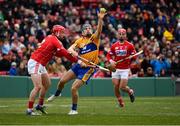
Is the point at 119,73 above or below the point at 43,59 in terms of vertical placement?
below

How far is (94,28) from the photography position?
119 feet

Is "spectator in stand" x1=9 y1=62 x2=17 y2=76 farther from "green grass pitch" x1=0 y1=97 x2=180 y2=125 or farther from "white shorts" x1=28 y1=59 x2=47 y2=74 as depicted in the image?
"white shorts" x1=28 y1=59 x2=47 y2=74

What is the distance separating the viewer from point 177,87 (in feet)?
115

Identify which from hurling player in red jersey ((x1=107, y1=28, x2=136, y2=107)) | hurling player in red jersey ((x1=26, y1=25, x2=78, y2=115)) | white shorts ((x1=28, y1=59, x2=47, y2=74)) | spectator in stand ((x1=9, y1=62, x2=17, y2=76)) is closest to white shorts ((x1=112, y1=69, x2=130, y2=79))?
hurling player in red jersey ((x1=107, y1=28, x2=136, y2=107))

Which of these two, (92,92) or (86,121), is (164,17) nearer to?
(92,92)

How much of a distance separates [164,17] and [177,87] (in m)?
5.97

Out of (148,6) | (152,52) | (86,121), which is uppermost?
(148,6)

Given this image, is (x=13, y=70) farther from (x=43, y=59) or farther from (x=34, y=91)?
(x=34, y=91)

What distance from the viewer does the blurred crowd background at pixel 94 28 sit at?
1276 inches

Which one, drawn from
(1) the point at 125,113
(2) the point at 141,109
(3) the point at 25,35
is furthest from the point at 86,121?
(3) the point at 25,35

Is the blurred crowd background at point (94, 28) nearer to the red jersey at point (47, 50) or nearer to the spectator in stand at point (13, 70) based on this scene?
the spectator in stand at point (13, 70)

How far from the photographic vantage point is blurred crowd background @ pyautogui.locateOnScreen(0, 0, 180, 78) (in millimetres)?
32406

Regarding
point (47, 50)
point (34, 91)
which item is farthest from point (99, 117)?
point (47, 50)

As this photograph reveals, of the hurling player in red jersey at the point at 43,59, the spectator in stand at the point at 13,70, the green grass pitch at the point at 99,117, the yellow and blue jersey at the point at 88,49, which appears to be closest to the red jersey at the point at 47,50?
the hurling player in red jersey at the point at 43,59
